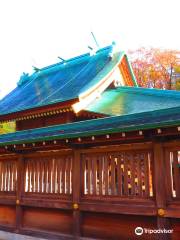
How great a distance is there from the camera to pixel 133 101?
1179 centimetres

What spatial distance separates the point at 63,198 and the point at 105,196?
152cm

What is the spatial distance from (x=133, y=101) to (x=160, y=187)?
622cm

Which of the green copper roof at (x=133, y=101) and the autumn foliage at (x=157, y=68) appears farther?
the autumn foliage at (x=157, y=68)

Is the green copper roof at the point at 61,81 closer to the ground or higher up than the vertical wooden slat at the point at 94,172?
higher up

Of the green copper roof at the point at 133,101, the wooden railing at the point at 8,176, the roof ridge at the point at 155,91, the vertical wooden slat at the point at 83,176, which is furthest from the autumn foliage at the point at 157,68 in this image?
the vertical wooden slat at the point at 83,176

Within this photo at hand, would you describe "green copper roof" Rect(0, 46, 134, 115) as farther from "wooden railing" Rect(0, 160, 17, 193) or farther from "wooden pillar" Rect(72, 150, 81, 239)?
"wooden pillar" Rect(72, 150, 81, 239)

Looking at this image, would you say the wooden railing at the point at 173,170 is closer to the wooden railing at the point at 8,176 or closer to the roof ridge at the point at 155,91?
the roof ridge at the point at 155,91

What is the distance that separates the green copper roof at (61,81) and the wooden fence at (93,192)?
3202 millimetres

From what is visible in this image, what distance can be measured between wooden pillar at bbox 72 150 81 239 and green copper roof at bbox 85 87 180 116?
3.61 meters

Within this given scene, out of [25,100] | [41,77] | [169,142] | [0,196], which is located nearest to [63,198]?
[0,196]

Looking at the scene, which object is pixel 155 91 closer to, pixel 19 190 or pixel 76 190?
pixel 76 190

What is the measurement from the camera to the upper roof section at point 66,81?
454 inches

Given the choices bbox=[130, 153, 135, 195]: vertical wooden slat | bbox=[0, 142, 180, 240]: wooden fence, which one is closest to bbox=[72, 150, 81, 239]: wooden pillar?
bbox=[0, 142, 180, 240]: wooden fence

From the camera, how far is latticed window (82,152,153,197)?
6.50 m
